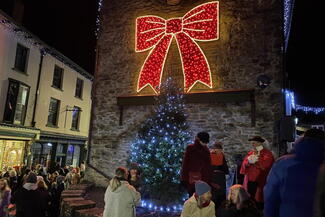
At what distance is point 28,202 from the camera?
5.36m

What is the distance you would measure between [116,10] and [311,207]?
11707mm

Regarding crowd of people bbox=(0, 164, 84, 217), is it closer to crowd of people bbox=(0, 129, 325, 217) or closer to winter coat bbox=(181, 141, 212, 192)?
crowd of people bbox=(0, 129, 325, 217)

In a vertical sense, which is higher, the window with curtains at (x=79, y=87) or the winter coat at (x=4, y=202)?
the window with curtains at (x=79, y=87)

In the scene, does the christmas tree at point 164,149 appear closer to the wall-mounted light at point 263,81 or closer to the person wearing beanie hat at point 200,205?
the wall-mounted light at point 263,81

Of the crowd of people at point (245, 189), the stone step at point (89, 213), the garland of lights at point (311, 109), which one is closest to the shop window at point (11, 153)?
the crowd of people at point (245, 189)

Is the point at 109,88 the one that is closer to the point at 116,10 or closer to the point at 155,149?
the point at 116,10

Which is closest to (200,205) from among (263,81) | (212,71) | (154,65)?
(263,81)

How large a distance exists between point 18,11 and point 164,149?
16.4 m

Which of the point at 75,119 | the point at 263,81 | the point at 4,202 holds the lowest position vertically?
the point at 4,202

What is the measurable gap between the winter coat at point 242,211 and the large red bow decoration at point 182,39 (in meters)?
6.57

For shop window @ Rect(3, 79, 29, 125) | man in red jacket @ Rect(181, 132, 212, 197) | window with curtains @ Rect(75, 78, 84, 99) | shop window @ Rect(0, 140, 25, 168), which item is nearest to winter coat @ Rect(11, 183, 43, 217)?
man in red jacket @ Rect(181, 132, 212, 197)

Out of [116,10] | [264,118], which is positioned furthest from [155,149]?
[116,10]

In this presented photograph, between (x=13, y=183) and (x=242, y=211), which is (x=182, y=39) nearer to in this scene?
(x=242, y=211)

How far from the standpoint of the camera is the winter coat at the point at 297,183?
2.46 meters
